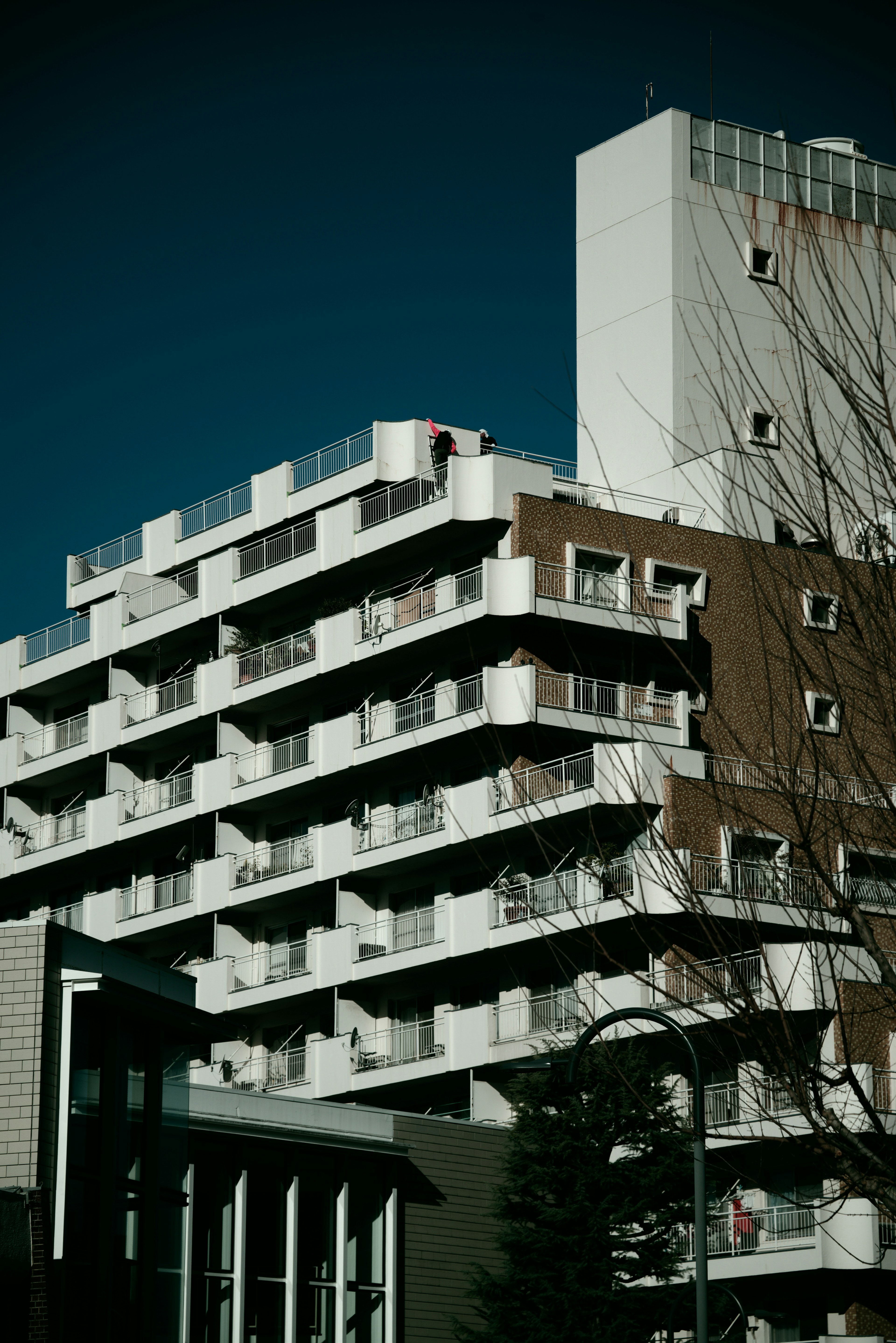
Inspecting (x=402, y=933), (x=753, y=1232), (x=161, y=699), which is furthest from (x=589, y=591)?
(x=161, y=699)

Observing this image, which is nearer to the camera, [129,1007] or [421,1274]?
[129,1007]

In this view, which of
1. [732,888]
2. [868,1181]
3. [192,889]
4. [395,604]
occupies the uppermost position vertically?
[395,604]

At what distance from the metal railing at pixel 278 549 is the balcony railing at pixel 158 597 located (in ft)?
13.4

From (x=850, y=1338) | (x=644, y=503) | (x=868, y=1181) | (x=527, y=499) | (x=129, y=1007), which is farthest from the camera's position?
(x=644, y=503)

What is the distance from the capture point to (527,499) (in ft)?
166

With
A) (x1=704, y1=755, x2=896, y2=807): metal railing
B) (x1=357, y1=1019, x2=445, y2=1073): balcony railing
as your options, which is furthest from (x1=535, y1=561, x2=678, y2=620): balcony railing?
(x1=704, y1=755, x2=896, y2=807): metal railing

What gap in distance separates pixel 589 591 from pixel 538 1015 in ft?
35.3

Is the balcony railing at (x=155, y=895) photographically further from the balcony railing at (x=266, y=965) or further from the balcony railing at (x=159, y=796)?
the balcony railing at (x=266, y=965)

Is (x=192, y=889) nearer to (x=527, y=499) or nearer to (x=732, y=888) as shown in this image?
(x=527, y=499)

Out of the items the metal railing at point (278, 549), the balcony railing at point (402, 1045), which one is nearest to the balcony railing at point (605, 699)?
the balcony railing at point (402, 1045)

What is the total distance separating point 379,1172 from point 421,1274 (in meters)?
1.96

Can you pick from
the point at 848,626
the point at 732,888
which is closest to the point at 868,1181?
the point at 732,888

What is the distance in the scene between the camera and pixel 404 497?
173 feet

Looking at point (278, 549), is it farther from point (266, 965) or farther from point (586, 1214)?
point (586, 1214)
